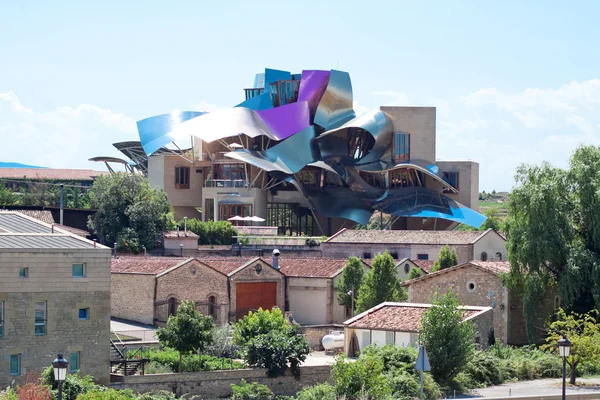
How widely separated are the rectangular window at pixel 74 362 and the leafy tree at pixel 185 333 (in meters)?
4.37

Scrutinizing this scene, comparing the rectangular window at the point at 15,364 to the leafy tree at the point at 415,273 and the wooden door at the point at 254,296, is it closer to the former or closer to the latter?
the wooden door at the point at 254,296

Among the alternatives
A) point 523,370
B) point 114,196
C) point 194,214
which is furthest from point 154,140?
point 523,370

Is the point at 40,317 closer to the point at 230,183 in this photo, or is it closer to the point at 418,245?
the point at 418,245

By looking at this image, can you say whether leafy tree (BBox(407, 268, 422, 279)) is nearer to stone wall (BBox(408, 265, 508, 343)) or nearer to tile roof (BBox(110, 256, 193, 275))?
stone wall (BBox(408, 265, 508, 343))

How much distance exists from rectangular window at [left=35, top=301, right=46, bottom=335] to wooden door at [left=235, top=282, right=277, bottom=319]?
19.3 meters

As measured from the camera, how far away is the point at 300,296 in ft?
191

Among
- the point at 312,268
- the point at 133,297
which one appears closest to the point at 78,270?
the point at 133,297

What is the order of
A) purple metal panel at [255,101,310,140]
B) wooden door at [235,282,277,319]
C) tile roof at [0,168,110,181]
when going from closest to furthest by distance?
wooden door at [235,282,277,319] → purple metal panel at [255,101,310,140] → tile roof at [0,168,110,181]

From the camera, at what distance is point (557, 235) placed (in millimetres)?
47562

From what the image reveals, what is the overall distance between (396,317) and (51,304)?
42.1 ft

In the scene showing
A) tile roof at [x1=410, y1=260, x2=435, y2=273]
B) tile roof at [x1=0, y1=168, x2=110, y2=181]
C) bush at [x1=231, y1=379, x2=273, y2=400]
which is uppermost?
tile roof at [x1=0, y1=168, x2=110, y2=181]

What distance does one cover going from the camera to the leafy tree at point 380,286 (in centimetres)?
5150

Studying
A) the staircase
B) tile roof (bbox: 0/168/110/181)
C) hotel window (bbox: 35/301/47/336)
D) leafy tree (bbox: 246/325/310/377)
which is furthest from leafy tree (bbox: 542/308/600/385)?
tile roof (bbox: 0/168/110/181)

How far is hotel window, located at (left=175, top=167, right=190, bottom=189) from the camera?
108 metres
